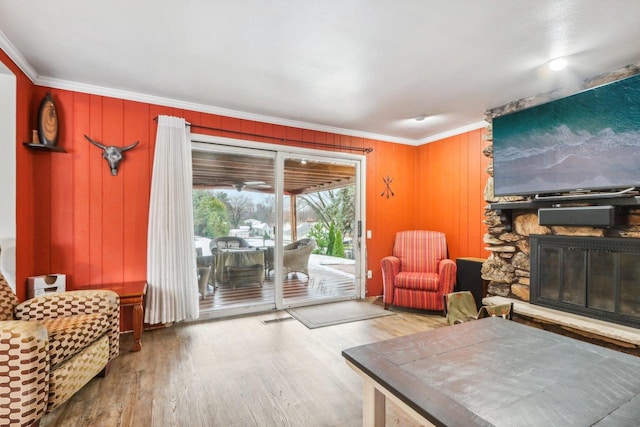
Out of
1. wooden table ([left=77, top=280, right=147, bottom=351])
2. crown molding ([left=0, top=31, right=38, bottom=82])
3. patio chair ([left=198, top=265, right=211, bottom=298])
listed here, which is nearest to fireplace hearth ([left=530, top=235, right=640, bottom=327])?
patio chair ([left=198, top=265, right=211, bottom=298])

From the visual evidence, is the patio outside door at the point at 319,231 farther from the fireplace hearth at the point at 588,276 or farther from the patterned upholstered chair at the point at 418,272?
the fireplace hearth at the point at 588,276

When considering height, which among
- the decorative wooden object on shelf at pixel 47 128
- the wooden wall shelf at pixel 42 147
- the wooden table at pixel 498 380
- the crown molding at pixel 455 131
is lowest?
the wooden table at pixel 498 380

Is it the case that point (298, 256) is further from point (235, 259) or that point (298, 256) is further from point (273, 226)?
point (235, 259)

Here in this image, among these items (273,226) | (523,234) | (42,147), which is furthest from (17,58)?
(523,234)

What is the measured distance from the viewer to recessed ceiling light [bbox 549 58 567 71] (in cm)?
258

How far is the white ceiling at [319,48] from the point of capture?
1.99m

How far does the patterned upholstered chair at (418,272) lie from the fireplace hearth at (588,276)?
0.96 meters

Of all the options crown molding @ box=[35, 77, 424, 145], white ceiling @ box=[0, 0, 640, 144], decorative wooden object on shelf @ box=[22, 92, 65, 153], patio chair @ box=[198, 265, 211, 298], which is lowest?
patio chair @ box=[198, 265, 211, 298]

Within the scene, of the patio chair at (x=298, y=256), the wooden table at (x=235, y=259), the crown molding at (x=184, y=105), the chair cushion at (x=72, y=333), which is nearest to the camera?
the chair cushion at (x=72, y=333)

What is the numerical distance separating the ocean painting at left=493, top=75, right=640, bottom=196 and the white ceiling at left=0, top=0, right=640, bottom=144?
274 mm

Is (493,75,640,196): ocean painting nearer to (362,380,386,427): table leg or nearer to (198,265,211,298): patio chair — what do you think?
(362,380,386,427): table leg

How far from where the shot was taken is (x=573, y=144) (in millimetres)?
2906

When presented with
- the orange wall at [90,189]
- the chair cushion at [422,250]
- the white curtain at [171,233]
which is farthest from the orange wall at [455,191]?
the white curtain at [171,233]

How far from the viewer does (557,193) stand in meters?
3.10
